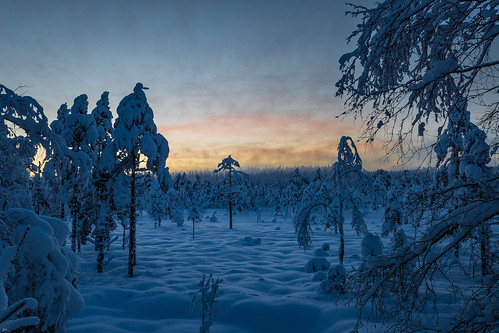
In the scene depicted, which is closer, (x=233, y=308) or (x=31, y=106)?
(x=31, y=106)

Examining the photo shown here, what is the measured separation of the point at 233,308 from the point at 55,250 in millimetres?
7416

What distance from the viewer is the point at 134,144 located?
524 inches

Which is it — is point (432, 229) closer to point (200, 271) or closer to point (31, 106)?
point (31, 106)

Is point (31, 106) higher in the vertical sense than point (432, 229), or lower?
higher

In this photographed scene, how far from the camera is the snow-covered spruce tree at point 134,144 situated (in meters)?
13.3

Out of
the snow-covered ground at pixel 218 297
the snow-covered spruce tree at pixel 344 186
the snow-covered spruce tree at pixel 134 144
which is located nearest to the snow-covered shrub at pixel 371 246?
the snow-covered spruce tree at pixel 344 186

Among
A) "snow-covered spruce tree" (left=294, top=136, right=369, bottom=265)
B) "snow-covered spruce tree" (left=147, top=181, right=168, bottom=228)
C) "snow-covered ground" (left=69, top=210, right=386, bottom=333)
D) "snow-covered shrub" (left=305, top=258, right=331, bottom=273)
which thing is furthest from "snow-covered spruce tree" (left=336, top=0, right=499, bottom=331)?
"snow-covered spruce tree" (left=147, top=181, right=168, bottom=228)

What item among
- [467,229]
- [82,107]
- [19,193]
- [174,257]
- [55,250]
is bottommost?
[174,257]

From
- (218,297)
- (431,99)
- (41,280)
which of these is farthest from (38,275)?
(218,297)

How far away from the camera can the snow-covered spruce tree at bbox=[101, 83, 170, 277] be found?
525 inches

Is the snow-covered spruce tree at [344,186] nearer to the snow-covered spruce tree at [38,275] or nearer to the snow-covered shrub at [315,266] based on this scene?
the snow-covered shrub at [315,266]

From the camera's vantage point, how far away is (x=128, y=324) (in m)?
8.08

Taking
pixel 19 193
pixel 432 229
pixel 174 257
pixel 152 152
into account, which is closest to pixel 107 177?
pixel 152 152

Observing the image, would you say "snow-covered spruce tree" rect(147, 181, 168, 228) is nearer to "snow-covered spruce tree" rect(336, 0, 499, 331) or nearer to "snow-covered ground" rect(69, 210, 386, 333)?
"snow-covered ground" rect(69, 210, 386, 333)
